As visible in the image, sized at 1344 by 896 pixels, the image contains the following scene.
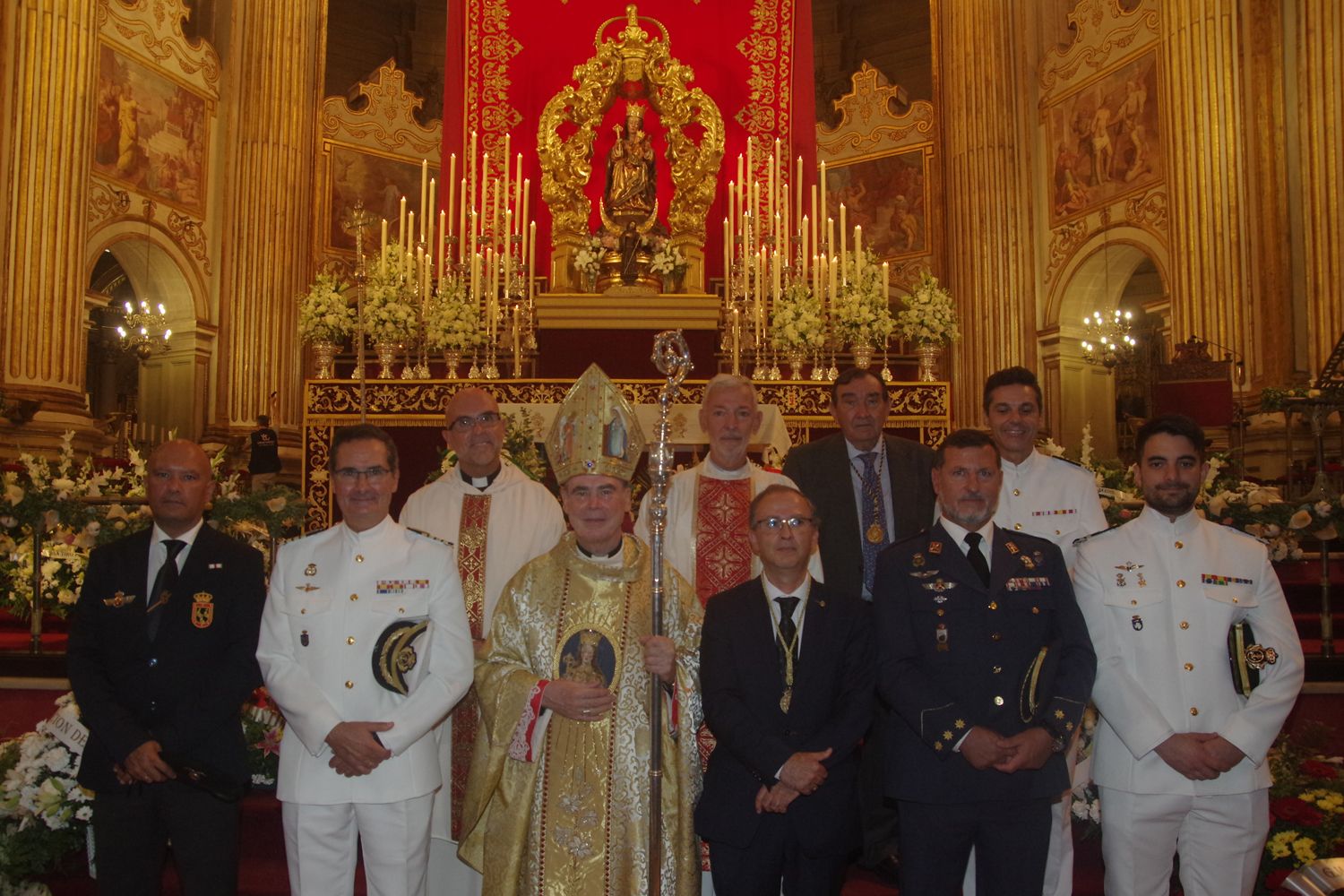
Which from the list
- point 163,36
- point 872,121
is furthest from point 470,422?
point 872,121

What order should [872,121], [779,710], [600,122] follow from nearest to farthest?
[779,710], [600,122], [872,121]

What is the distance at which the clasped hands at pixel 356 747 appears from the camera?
3.36 m

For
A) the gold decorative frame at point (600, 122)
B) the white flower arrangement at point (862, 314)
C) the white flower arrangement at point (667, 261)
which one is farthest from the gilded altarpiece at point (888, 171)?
the white flower arrangement at point (862, 314)

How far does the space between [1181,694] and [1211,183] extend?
11.9 m

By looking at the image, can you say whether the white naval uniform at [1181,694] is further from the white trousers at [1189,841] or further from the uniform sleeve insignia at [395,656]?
the uniform sleeve insignia at [395,656]

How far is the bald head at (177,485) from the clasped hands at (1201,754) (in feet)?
9.93

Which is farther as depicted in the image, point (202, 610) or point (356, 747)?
point (202, 610)

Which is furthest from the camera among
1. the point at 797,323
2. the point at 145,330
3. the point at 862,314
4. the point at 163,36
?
the point at 145,330

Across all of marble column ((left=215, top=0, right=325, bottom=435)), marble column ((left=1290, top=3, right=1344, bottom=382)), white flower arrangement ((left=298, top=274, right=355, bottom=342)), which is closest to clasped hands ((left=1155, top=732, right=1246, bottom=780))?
white flower arrangement ((left=298, top=274, right=355, bottom=342))

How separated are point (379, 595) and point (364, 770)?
514 millimetres

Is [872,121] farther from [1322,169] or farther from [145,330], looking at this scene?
[145,330]

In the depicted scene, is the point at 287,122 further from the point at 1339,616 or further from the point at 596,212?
the point at 1339,616

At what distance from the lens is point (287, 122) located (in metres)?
17.3

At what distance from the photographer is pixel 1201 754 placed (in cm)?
342
